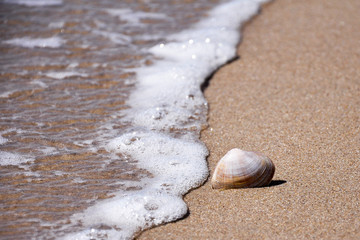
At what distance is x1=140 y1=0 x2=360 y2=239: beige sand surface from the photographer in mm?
2662

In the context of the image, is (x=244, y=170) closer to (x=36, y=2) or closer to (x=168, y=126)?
(x=168, y=126)

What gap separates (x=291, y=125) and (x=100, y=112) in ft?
4.84

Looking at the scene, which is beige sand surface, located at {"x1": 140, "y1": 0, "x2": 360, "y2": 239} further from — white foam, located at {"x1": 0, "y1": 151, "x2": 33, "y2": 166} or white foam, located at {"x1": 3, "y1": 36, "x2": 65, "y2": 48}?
white foam, located at {"x1": 3, "y1": 36, "x2": 65, "y2": 48}

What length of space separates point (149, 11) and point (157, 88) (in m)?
1.89

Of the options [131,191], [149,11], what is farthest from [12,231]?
[149,11]

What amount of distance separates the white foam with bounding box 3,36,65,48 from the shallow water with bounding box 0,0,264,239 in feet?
0.04

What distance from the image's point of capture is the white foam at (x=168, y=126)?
2785mm

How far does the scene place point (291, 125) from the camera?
3.65 metres

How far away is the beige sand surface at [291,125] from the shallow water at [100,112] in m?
0.20

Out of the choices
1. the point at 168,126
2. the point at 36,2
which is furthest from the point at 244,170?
the point at 36,2

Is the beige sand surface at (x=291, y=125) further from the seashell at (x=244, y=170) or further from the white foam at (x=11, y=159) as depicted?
the white foam at (x=11, y=159)

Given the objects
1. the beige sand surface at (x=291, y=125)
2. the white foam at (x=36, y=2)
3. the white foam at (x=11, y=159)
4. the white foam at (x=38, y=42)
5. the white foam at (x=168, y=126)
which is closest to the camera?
the beige sand surface at (x=291, y=125)

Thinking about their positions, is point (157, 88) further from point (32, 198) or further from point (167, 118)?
point (32, 198)

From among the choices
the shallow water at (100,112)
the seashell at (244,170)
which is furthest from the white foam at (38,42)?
the seashell at (244,170)
